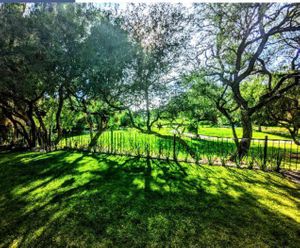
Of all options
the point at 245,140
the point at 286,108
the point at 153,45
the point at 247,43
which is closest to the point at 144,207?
the point at 153,45

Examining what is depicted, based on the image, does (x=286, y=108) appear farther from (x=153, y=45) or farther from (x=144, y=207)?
(x=144, y=207)

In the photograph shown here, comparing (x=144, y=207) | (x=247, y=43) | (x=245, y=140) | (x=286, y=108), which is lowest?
(x=144, y=207)

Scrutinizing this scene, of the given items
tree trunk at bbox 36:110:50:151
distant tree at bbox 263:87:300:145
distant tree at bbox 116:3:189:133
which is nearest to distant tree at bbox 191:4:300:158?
distant tree at bbox 263:87:300:145

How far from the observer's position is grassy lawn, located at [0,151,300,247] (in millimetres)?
2498

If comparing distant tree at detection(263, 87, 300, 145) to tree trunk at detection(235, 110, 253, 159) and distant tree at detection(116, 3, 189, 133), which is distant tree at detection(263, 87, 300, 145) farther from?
distant tree at detection(116, 3, 189, 133)

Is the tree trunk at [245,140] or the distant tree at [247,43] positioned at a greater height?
the distant tree at [247,43]

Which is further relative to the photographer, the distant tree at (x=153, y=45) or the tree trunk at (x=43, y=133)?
the tree trunk at (x=43, y=133)

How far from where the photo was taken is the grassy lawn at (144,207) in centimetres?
250

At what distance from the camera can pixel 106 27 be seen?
15.6ft

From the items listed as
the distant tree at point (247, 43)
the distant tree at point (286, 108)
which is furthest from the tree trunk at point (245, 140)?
the distant tree at point (286, 108)

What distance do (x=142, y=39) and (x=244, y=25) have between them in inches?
130

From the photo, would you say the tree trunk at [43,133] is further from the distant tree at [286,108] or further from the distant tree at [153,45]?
the distant tree at [286,108]

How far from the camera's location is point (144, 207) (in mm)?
3271

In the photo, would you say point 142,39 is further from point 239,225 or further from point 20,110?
point 20,110
